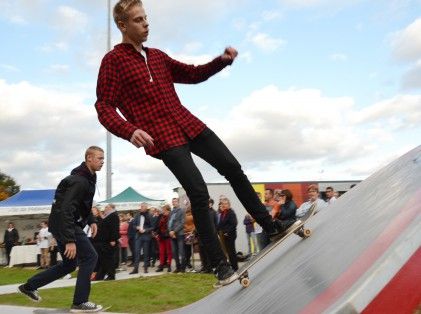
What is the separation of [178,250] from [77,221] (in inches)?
295

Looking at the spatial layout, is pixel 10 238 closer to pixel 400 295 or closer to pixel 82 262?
pixel 82 262

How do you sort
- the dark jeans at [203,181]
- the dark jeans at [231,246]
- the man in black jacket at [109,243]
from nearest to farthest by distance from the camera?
1. the dark jeans at [203,181]
2. the dark jeans at [231,246]
3. the man in black jacket at [109,243]

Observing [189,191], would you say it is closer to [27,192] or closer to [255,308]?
[255,308]

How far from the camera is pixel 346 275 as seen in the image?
1.58m

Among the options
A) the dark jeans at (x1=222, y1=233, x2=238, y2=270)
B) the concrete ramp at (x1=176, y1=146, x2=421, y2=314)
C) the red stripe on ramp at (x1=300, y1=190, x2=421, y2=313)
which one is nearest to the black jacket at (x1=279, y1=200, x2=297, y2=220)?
the dark jeans at (x1=222, y1=233, x2=238, y2=270)

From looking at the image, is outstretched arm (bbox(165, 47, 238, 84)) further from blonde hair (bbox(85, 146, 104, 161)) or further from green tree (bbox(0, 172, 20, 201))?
green tree (bbox(0, 172, 20, 201))

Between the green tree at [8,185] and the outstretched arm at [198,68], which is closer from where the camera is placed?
the outstretched arm at [198,68]

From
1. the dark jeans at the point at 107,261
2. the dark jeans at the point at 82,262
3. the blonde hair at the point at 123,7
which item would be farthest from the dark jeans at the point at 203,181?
the dark jeans at the point at 107,261

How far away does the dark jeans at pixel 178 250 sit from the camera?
1240 centimetres

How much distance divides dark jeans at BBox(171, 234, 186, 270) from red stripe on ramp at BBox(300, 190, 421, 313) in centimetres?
1088

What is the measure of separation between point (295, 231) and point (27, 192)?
2379 cm

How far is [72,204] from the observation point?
5125mm

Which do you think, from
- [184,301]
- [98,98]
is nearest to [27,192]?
[184,301]

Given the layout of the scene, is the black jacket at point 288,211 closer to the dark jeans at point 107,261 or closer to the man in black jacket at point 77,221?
the man in black jacket at point 77,221
